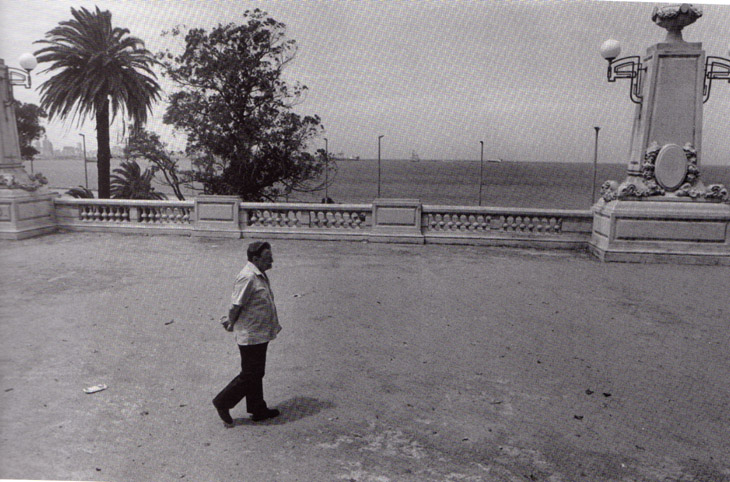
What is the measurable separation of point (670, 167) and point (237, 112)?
13490 mm

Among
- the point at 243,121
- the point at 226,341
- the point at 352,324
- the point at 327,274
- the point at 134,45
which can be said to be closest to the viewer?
the point at 226,341

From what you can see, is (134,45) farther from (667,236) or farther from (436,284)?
(667,236)

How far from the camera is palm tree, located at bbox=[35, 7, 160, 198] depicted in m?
20.7

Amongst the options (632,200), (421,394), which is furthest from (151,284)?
(632,200)

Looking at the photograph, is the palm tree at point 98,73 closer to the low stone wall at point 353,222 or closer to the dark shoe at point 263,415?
the low stone wall at point 353,222

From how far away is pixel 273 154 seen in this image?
19.8 meters

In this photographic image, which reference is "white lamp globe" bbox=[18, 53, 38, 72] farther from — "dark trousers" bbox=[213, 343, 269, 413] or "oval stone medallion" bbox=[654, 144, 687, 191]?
"oval stone medallion" bbox=[654, 144, 687, 191]

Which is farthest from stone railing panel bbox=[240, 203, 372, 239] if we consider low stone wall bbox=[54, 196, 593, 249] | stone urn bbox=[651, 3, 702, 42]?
stone urn bbox=[651, 3, 702, 42]

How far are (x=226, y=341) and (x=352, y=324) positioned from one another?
62.1 inches

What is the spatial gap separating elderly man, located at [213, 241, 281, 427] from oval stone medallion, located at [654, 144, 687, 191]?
30.9ft

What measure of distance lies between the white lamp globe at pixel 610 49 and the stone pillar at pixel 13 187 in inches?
509

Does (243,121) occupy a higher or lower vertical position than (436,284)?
higher

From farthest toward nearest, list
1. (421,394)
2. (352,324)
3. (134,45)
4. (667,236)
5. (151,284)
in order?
(134,45), (667,236), (151,284), (352,324), (421,394)

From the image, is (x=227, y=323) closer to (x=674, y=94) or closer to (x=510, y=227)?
(x=510, y=227)
